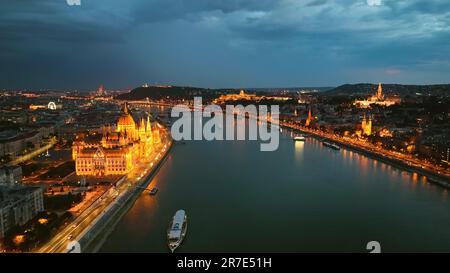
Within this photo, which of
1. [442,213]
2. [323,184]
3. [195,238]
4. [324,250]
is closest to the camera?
[324,250]

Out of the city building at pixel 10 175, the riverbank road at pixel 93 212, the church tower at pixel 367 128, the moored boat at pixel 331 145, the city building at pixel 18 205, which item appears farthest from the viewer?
the church tower at pixel 367 128

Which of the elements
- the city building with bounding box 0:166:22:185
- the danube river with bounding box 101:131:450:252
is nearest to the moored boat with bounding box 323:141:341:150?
the danube river with bounding box 101:131:450:252

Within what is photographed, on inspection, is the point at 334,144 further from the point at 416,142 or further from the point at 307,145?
the point at 416,142

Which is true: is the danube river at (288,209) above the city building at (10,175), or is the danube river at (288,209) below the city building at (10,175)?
below

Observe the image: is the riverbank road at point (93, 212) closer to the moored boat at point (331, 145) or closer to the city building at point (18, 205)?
the city building at point (18, 205)

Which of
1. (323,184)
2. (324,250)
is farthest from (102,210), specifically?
(323,184)

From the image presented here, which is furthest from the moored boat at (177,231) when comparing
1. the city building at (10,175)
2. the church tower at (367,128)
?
the church tower at (367,128)
